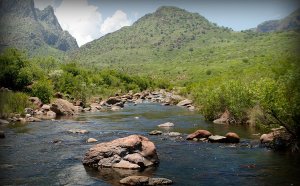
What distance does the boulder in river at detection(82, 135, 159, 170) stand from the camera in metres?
21.6

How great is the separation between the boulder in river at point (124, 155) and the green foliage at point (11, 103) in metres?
25.0

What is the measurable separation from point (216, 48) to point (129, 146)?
540ft

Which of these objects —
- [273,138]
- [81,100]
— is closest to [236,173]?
[273,138]

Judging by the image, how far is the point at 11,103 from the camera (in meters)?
46.5

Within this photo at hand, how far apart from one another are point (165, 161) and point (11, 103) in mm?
30022

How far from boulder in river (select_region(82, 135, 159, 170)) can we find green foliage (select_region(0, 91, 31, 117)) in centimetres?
2497

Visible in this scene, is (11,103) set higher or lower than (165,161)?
higher

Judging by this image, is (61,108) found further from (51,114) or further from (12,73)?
(12,73)

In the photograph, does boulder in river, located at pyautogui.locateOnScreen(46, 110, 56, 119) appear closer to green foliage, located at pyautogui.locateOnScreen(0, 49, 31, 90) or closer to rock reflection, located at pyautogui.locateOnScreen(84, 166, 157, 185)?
green foliage, located at pyautogui.locateOnScreen(0, 49, 31, 90)

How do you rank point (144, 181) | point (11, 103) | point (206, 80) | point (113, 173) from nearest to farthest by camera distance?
point (144, 181), point (113, 173), point (11, 103), point (206, 80)

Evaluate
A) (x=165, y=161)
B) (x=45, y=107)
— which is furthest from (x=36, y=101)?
(x=165, y=161)

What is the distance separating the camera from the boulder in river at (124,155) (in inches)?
850

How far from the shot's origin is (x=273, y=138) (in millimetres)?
A: 26484

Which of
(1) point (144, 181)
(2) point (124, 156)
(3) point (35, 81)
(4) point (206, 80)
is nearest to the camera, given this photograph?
(1) point (144, 181)
